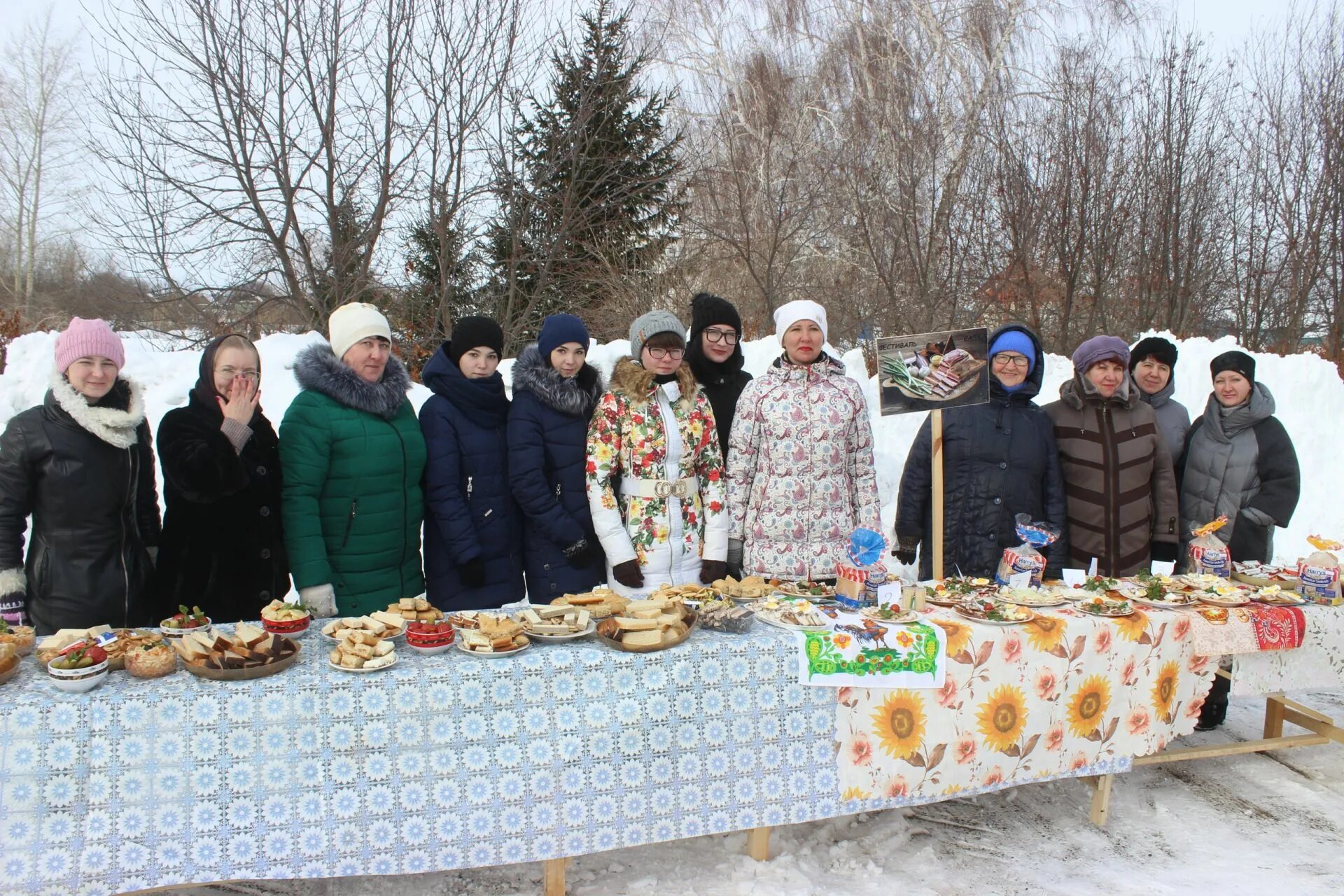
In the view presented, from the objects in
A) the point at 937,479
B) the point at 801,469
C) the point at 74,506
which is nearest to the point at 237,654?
the point at 74,506

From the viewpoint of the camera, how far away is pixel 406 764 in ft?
8.17

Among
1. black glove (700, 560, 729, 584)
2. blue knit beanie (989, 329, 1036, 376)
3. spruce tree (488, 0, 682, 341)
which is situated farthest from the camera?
spruce tree (488, 0, 682, 341)

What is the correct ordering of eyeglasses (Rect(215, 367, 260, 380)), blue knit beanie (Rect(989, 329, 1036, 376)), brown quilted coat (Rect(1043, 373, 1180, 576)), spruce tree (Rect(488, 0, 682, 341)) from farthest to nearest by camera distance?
1. spruce tree (Rect(488, 0, 682, 341))
2. brown quilted coat (Rect(1043, 373, 1180, 576))
3. blue knit beanie (Rect(989, 329, 1036, 376))
4. eyeglasses (Rect(215, 367, 260, 380))

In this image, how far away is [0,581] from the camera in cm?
295

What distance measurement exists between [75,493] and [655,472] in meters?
2.16

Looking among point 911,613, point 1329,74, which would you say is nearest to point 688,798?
point 911,613

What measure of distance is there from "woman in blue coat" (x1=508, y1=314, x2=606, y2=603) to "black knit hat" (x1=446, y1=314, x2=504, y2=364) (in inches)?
5.8

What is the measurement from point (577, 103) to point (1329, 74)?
32.2 ft

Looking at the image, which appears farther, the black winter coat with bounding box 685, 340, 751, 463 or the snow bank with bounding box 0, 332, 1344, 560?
the snow bank with bounding box 0, 332, 1344, 560

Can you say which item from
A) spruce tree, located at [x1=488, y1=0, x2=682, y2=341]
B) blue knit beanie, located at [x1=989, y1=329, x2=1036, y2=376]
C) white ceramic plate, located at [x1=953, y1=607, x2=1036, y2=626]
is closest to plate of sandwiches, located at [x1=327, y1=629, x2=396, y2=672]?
white ceramic plate, located at [x1=953, y1=607, x2=1036, y2=626]

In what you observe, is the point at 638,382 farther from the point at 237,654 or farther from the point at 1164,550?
the point at 1164,550

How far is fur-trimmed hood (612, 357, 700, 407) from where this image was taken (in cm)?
360

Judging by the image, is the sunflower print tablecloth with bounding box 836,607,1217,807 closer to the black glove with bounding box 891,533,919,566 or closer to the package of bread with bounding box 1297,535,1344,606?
the package of bread with bounding box 1297,535,1344,606

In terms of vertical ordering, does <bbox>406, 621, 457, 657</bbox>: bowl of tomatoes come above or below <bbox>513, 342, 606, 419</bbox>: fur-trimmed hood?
below
